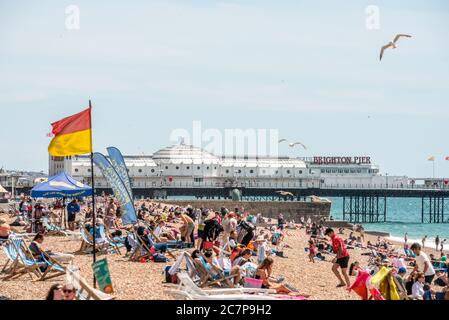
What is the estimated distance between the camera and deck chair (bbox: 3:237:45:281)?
12.9m

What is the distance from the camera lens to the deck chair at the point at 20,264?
42.2 ft

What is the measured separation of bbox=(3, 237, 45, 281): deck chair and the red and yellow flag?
1673 mm

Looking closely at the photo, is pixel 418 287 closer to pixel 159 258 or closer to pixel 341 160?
pixel 159 258

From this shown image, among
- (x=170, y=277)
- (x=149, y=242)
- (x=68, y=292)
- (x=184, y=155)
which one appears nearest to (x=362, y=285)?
(x=170, y=277)

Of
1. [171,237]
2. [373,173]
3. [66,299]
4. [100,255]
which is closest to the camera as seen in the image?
[66,299]

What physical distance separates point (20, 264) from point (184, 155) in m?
79.4

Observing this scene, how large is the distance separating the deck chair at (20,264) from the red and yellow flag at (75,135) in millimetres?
1673

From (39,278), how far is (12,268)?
49 cm

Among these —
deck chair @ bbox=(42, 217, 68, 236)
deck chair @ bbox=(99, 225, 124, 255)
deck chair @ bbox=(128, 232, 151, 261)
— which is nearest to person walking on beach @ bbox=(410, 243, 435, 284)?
deck chair @ bbox=(128, 232, 151, 261)

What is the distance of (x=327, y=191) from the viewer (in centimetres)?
8438

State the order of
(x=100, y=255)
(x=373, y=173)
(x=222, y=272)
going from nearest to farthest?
1. (x=222, y=272)
2. (x=100, y=255)
3. (x=373, y=173)

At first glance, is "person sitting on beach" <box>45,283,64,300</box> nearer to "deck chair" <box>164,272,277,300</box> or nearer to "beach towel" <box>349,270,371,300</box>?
"deck chair" <box>164,272,277,300</box>
